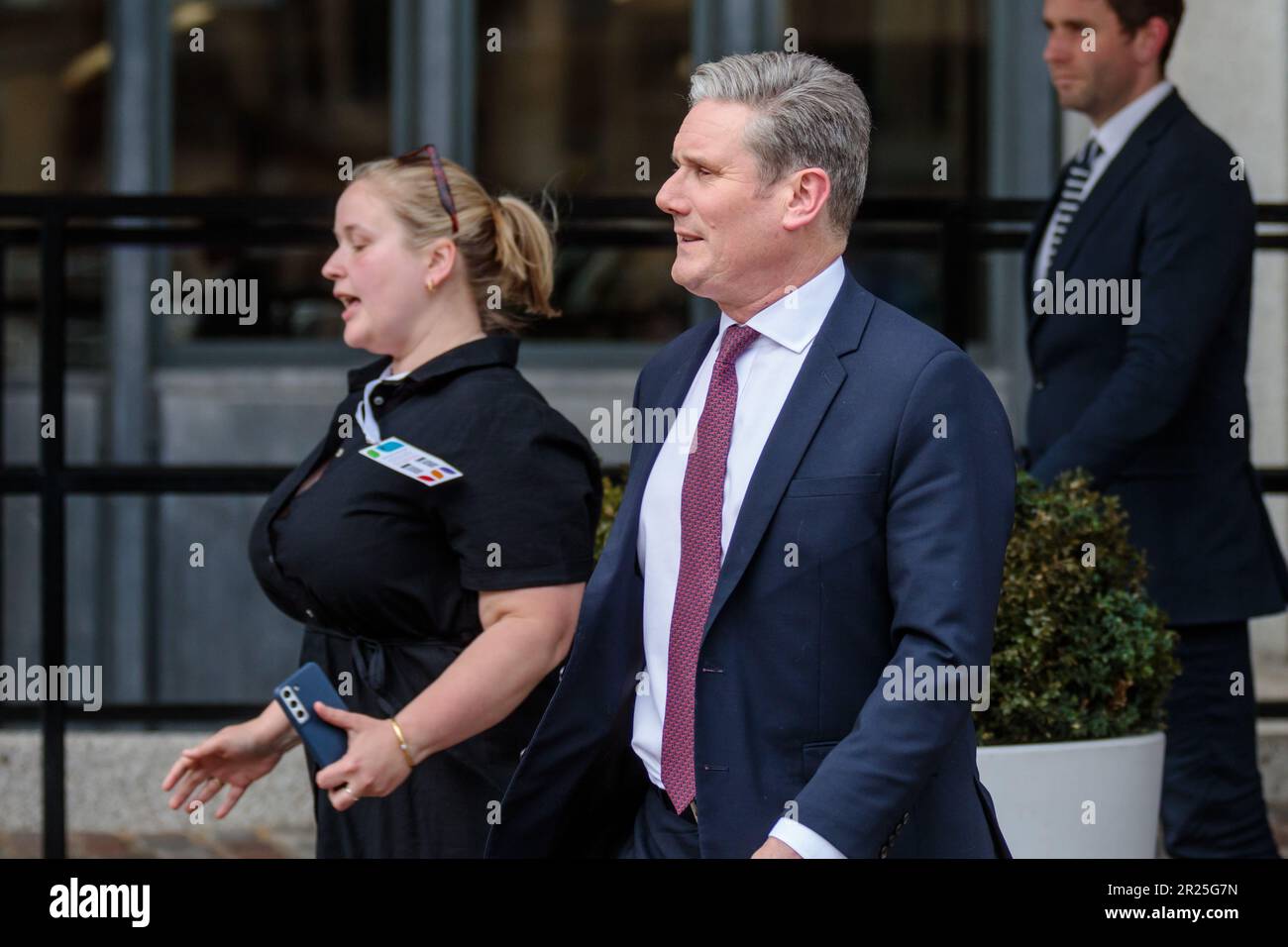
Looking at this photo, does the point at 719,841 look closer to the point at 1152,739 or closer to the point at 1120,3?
the point at 1152,739

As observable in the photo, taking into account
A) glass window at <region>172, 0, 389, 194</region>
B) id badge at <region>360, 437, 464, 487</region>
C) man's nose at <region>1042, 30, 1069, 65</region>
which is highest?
glass window at <region>172, 0, 389, 194</region>

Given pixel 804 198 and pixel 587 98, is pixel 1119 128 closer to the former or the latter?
pixel 804 198

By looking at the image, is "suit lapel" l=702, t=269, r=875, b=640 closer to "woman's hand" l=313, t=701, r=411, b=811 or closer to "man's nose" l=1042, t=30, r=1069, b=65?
"woman's hand" l=313, t=701, r=411, b=811

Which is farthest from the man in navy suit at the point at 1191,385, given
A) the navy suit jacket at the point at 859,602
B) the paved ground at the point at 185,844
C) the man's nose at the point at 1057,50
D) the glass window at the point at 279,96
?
the glass window at the point at 279,96

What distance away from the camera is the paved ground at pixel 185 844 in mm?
5426

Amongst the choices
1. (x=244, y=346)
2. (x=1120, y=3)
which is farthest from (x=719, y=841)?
(x=244, y=346)

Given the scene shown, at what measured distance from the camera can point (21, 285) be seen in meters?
7.10

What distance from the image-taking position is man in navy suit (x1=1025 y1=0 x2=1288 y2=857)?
4297mm

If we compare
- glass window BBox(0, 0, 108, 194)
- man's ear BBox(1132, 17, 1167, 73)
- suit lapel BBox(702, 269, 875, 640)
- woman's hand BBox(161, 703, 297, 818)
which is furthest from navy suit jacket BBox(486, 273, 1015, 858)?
glass window BBox(0, 0, 108, 194)

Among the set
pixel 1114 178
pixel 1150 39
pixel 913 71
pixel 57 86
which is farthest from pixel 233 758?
pixel 913 71

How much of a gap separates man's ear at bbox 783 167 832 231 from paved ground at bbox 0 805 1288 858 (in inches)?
134

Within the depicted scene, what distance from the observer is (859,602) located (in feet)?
7.81

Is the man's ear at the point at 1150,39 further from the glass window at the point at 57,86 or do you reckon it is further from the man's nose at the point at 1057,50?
the glass window at the point at 57,86

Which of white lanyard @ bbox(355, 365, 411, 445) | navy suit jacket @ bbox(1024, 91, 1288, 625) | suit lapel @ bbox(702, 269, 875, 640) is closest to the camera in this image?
suit lapel @ bbox(702, 269, 875, 640)
